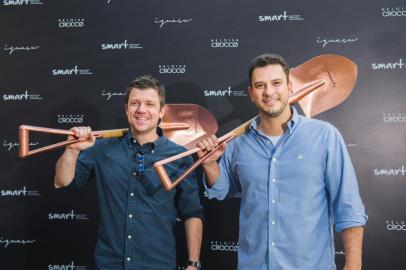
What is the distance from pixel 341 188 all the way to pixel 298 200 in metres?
0.16

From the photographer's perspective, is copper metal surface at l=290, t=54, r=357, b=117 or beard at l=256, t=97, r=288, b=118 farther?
copper metal surface at l=290, t=54, r=357, b=117

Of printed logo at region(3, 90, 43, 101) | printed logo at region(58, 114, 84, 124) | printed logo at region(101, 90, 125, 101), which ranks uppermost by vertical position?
printed logo at region(3, 90, 43, 101)

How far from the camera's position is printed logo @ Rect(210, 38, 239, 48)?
→ 2.38m

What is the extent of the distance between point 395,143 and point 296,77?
2.10ft

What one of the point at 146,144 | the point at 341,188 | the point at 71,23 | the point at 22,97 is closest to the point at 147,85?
the point at 146,144

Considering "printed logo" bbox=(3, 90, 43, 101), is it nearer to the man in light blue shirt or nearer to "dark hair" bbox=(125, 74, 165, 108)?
"dark hair" bbox=(125, 74, 165, 108)

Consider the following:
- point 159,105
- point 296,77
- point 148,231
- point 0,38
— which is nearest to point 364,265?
point 296,77

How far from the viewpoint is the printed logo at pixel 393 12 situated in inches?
87.8

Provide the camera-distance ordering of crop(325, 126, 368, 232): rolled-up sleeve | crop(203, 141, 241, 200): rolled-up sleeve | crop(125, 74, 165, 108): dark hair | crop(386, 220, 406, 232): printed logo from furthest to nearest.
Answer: crop(386, 220, 406, 232): printed logo
crop(125, 74, 165, 108): dark hair
crop(203, 141, 241, 200): rolled-up sleeve
crop(325, 126, 368, 232): rolled-up sleeve

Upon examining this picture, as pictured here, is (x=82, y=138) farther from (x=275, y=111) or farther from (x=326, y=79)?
(x=326, y=79)

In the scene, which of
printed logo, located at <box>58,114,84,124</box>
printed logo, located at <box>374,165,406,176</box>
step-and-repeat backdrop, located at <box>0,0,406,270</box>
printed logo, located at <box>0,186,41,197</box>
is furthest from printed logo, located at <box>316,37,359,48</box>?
printed logo, located at <box>0,186,41,197</box>

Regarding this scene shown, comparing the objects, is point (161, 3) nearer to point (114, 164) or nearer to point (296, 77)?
point (296, 77)

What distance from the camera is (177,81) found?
2.42 meters

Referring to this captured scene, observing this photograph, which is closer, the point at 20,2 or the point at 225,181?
the point at 225,181
